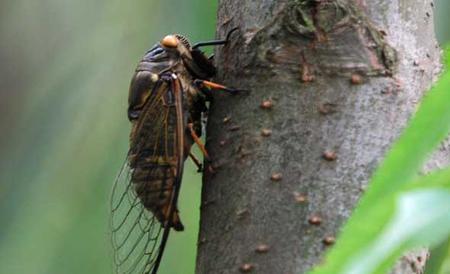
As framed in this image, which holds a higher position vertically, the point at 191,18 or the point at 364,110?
the point at 191,18

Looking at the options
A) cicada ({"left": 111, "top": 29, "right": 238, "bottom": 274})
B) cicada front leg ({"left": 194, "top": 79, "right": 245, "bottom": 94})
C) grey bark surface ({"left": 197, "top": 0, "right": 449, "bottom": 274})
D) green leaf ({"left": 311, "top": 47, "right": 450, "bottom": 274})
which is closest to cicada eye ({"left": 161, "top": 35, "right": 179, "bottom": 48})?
cicada ({"left": 111, "top": 29, "right": 238, "bottom": 274})

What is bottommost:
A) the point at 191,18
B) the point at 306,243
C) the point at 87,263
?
the point at 87,263

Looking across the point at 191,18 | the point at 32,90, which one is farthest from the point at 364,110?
the point at 32,90

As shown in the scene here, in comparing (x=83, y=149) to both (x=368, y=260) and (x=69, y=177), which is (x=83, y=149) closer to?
(x=69, y=177)

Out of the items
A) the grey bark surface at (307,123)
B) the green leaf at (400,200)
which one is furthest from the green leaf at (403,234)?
the grey bark surface at (307,123)

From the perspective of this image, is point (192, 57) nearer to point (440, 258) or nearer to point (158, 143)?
point (158, 143)

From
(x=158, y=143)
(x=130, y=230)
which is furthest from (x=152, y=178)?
(x=130, y=230)

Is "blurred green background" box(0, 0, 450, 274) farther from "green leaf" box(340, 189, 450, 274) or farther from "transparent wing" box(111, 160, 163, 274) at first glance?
"green leaf" box(340, 189, 450, 274)
